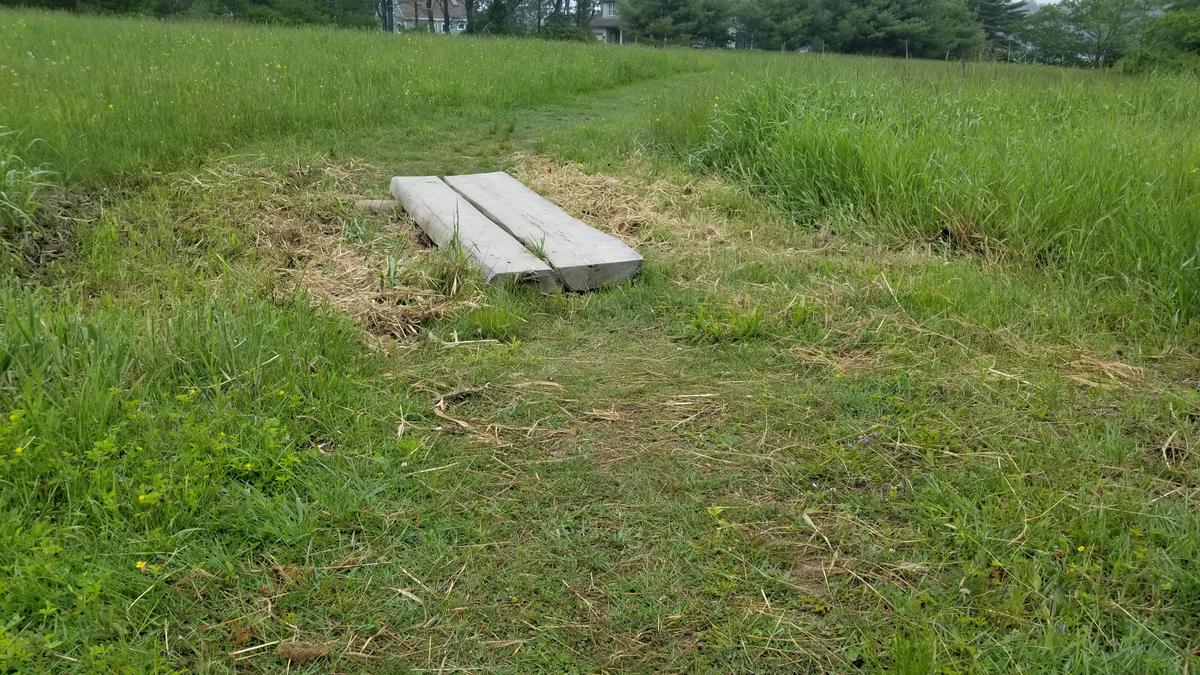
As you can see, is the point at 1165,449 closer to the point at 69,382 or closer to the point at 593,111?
the point at 69,382

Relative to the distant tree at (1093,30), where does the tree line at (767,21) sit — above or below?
above

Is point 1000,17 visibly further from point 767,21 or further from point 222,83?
point 222,83

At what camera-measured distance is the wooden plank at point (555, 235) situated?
438 cm

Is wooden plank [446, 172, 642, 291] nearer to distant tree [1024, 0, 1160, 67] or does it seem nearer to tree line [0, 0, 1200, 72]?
distant tree [1024, 0, 1160, 67]

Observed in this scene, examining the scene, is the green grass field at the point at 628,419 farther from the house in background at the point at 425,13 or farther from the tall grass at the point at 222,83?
the house in background at the point at 425,13

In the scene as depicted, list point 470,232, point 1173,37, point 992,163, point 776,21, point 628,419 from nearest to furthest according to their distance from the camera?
point 628,419 → point 470,232 → point 992,163 → point 1173,37 → point 776,21

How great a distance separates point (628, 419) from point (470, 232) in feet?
7.05

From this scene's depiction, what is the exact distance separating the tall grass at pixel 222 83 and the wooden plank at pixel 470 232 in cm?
214

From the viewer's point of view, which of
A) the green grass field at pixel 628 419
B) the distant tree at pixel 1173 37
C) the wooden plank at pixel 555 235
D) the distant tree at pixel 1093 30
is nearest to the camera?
the green grass field at pixel 628 419

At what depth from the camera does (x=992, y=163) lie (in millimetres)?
5379

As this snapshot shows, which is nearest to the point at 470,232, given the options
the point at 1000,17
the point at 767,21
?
the point at 767,21

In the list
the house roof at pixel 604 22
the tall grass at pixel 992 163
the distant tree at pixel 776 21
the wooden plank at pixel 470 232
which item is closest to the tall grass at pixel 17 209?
the wooden plank at pixel 470 232

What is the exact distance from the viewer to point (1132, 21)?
18.2m

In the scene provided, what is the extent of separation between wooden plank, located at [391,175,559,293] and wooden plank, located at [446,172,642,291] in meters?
0.08
